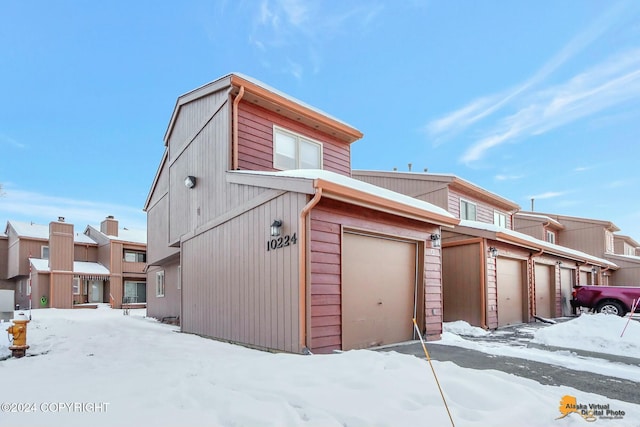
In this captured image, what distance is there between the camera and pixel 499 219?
17578 mm

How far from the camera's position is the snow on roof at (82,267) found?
2427 cm

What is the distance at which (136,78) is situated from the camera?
72.6ft

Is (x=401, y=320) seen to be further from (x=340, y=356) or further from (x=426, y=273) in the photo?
(x=340, y=356)

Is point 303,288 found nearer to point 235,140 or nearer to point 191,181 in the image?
point 235,140

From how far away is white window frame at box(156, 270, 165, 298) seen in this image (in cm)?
1655

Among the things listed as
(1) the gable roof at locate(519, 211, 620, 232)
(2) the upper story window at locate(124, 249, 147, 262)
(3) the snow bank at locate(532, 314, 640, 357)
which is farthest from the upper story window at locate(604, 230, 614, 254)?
(2) the upper story window at locate(124, 249, 147, 262)

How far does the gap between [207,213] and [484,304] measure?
7.65 meters

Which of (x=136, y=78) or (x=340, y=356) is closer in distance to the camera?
(x=340, y=356)

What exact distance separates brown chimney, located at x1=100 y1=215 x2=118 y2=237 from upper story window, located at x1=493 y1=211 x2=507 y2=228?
84.5 feet

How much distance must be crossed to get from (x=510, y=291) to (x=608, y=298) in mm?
3588

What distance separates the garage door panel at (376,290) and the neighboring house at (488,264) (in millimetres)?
3307

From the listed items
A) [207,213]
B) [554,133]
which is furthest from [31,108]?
[554,133]

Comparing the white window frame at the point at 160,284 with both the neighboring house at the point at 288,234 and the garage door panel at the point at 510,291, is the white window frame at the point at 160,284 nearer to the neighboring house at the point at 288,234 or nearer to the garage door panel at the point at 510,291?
the neighboring house at the point at 288,234

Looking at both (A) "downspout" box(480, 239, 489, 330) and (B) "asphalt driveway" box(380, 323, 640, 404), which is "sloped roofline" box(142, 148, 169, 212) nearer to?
(B) "asphalt driveway" box(380, 323, 640, 404)
